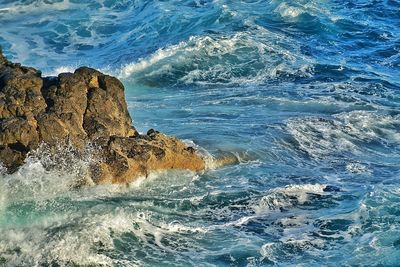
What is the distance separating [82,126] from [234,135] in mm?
4352

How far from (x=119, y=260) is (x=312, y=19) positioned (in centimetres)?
1908

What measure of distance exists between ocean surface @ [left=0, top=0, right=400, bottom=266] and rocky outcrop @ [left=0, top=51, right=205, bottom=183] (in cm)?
29

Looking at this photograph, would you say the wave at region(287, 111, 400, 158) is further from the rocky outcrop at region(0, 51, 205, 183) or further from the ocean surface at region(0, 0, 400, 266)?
the rocky outcrop at region(0, 51, 205, 183)

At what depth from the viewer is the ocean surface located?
11.1 m

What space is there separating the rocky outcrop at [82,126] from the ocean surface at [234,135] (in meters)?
0.29

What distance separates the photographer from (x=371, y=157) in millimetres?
15477

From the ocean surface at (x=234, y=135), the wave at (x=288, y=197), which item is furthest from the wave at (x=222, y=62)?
the wave at (x=288, y=197)

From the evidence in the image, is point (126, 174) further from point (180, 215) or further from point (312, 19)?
point (312, 19)

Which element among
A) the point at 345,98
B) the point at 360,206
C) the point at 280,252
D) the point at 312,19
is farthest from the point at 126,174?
the point at 312,19

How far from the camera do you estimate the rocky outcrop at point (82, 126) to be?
12.3m

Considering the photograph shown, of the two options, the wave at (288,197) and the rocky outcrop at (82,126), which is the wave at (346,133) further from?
the rocky outcrop at (82,126)

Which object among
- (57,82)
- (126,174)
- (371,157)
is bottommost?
(371,157)

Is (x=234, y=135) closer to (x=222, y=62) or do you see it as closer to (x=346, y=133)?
(x=346, y=133)

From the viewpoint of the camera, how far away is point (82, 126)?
42.6 ft
